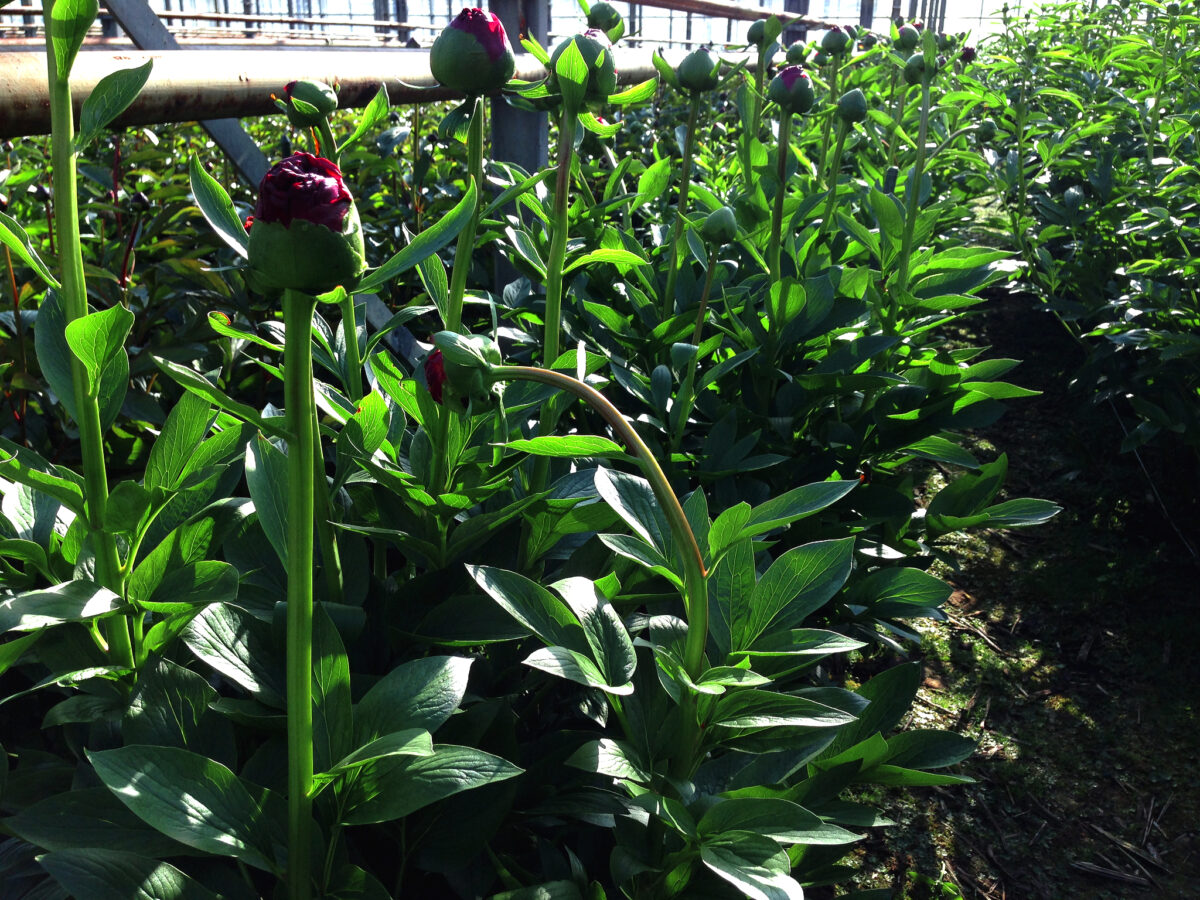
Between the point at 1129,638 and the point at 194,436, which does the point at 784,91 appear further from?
the point at 1129,638

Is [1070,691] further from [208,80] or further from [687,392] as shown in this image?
[208,80]

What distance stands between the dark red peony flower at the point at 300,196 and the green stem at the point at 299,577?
48 millimetres

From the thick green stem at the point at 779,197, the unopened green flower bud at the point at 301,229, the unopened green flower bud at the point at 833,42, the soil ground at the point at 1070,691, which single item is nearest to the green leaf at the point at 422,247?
the unopened green flower bud at the point at 301,229

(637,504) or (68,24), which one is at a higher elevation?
(68,24)

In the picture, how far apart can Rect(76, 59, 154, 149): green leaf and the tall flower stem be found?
0.04ft

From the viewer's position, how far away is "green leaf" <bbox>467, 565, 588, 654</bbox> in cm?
75

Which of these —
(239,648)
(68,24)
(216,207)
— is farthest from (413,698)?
(68,24)

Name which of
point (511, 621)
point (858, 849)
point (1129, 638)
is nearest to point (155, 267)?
point (511, 621)

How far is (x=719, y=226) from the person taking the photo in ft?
3.52

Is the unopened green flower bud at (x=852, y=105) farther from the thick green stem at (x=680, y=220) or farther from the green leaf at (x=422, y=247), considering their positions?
the green leaf at (x=422, y=247)

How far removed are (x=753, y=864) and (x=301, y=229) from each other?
0.50 metres

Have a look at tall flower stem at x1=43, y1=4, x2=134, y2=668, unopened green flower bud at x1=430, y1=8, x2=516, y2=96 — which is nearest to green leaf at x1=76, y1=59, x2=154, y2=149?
tall flower stem at x1=43, y1=4, x2=134, y2=668

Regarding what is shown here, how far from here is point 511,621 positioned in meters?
0.83

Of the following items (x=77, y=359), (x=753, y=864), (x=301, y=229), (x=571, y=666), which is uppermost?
(x=301, y=229)
